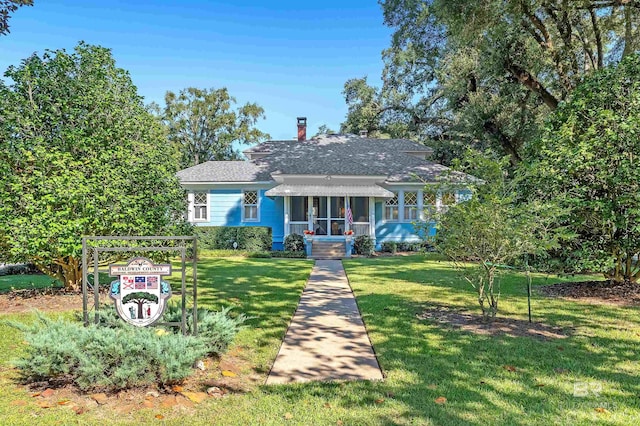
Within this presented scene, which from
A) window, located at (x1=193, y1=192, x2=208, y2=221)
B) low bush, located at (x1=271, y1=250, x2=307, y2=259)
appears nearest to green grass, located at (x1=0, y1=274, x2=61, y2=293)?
low bush, located at (x1=271, y1=250, x2=307, y2=259)

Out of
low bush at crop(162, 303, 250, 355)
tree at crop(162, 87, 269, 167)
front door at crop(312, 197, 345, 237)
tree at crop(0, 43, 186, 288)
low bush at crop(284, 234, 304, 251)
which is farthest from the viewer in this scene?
tree at crop(162, 87, 269, 167)

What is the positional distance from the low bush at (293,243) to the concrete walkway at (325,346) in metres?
9.84

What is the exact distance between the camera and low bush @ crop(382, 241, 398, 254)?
1898 centimetres

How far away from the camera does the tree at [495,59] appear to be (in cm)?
1305

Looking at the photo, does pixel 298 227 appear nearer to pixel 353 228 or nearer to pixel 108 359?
pixel 353 228

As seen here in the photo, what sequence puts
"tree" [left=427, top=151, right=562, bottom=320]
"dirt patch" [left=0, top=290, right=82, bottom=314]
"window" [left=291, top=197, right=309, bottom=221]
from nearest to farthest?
"tree" [left=427, top=151, right=562, bottom=320] < "dirt patch" [left=0, top=290, right=82, bottom=314] < "window" [left=291, top=197, right=309, bottom=221]

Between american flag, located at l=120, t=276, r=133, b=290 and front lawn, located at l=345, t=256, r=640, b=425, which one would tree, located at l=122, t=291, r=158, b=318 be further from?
front lawn, located at l=345, t=256, r=640, b=425

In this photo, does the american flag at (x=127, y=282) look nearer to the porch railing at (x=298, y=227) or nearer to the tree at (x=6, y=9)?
the tree at (x=6, y=9)

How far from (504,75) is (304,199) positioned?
10803 mm

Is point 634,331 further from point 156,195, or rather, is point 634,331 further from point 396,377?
point 156,195

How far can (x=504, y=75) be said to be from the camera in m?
17.9

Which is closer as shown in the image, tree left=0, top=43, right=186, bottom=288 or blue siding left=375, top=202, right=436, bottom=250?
tree left=0, top=43, right=186, bottom=288

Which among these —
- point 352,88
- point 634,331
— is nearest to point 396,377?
point 634,331

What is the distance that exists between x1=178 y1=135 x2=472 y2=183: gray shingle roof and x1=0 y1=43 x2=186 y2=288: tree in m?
11.0
